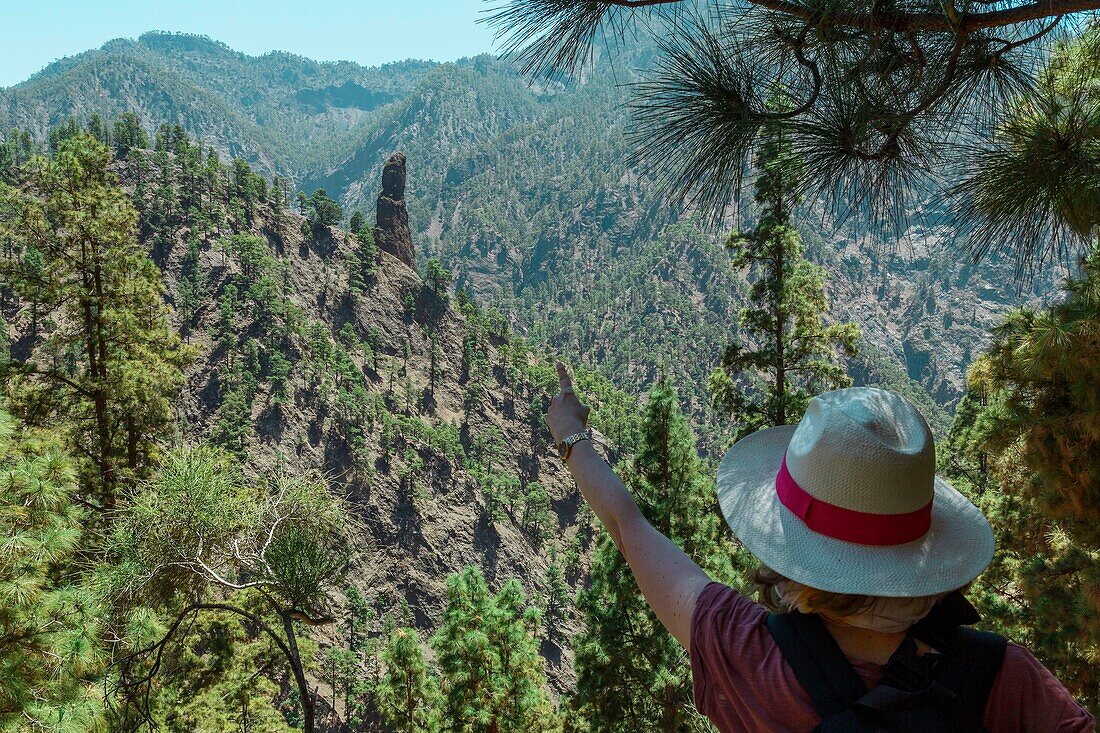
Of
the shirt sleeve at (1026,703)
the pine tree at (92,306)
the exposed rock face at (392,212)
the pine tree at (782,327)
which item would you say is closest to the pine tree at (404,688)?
the pine tree at (92,306)

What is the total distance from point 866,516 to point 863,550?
50 mm

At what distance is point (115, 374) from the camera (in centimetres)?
815

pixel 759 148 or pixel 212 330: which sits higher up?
pixel 759 148

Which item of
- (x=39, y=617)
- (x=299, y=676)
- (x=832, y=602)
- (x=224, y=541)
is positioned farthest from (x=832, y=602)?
(x=39, y=617)

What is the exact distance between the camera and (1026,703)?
87 cm

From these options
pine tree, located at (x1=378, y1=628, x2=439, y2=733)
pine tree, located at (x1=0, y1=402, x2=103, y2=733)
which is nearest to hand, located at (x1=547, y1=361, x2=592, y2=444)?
pine tree, located at (x1=0, y1=402, x2=103, y2=733)

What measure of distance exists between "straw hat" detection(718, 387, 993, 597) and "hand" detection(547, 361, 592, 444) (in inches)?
16.7

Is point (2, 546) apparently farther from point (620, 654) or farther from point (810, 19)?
point (620, 654)

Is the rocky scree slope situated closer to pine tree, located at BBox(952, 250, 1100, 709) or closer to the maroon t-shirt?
pine tree, located at BBox(952, 250, 1100, 709)

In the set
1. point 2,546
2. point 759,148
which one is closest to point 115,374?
point 2,546

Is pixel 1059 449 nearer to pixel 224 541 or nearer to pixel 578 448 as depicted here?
pixel 578 448

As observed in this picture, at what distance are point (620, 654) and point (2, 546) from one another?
24.4ft

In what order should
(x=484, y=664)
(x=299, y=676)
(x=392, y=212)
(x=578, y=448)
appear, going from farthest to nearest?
(x=392, y=212) < (x=484, y=664) < (x=299, y=676) < (x=578, y=448)

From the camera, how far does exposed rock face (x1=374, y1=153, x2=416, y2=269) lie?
6000 cm
